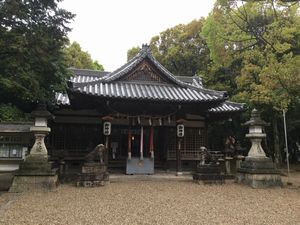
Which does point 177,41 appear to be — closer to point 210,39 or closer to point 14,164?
point 210,39

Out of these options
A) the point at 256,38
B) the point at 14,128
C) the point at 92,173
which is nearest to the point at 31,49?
the point at 14,128

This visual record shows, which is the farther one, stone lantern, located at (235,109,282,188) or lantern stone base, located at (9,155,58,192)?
stone lantern, located at (235,109,282,188)

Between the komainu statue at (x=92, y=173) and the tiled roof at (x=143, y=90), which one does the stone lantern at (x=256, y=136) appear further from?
the komainu statue at (x=92, y=173)

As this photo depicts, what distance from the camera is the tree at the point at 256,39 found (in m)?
16.6

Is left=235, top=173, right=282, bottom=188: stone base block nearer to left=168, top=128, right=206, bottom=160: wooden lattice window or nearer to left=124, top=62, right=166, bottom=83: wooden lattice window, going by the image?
left=168, top=128, right=206, bottom=160: wooden lattice window

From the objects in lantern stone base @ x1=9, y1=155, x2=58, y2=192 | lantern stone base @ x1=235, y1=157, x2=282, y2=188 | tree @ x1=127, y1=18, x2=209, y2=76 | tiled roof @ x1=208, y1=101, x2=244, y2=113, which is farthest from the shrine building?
tree @ x1=127, y1=18, x2=209, y2=76

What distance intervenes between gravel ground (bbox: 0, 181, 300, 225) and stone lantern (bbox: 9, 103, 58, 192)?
485mm

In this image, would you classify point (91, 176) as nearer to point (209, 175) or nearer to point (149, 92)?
point (209, 175)

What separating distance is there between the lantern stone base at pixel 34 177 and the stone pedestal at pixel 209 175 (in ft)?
20.2

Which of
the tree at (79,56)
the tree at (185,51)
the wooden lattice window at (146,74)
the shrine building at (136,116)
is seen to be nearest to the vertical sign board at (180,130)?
the shrine building at (136,116)

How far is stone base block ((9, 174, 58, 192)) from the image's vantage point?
10703 mm

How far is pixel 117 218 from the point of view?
709 centimetres

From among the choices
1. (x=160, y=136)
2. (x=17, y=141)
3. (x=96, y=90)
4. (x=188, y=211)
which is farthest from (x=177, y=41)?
(x=188, y=211)

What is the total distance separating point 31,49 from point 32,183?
4.54 m
